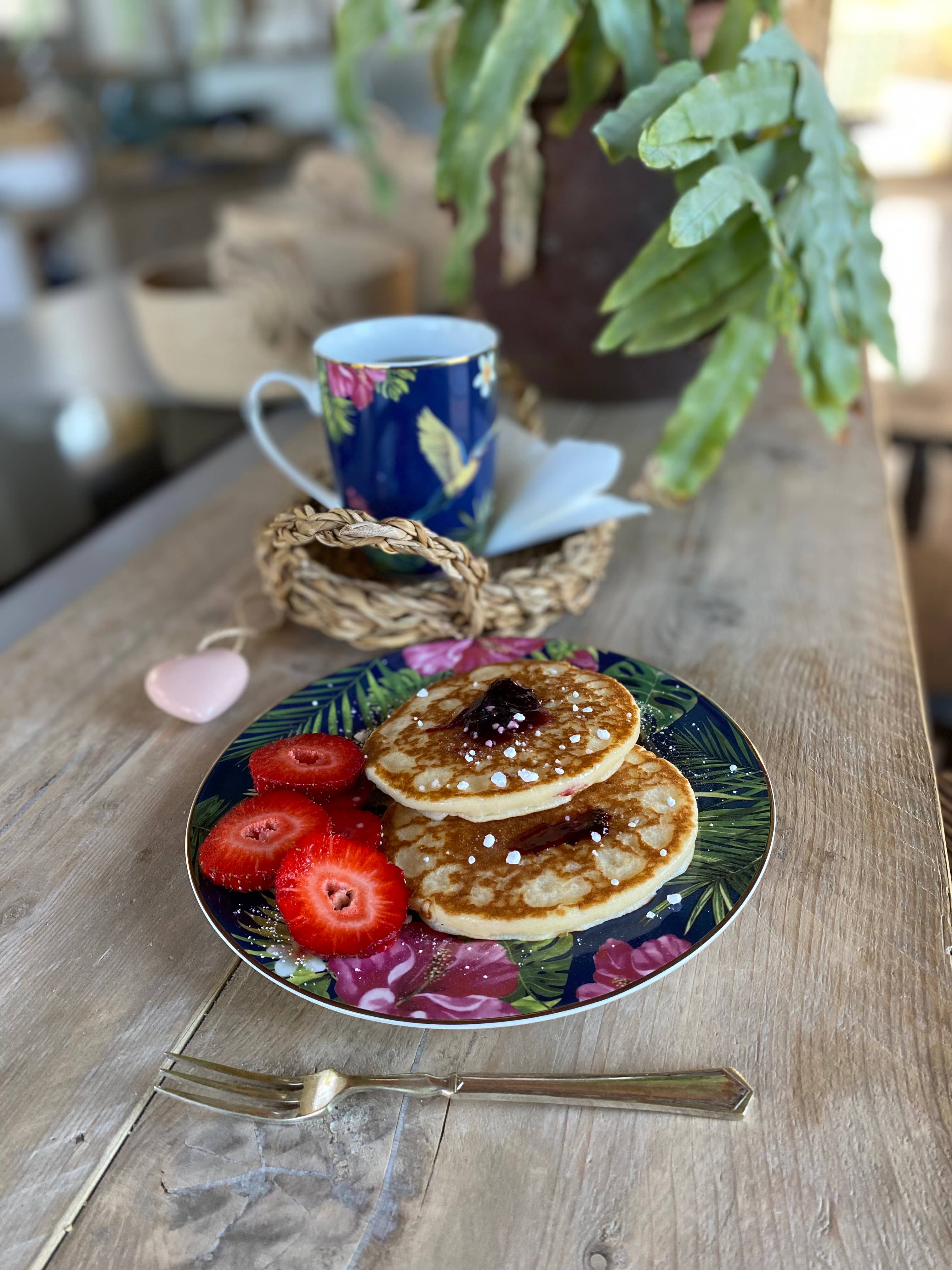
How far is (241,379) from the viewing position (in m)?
1.45

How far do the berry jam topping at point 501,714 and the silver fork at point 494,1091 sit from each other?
194 mm

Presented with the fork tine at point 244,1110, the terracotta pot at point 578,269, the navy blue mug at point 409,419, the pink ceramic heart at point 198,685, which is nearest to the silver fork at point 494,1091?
the fork tine at point 244,1110

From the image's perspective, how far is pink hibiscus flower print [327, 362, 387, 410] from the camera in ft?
2.39

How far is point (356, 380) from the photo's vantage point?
0.74 metres

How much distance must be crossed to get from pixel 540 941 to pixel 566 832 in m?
0.07

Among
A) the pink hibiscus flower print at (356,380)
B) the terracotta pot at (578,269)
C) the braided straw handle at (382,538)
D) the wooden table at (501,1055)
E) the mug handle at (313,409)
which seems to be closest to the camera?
the wooden table at (501,1055)

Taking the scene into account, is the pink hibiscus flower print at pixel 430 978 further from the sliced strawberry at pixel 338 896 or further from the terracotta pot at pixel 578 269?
the terracotta pot at pixel 578 269

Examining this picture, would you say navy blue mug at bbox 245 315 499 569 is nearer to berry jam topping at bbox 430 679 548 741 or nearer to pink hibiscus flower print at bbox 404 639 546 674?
pink hibiscus flower print at bbox 404 639 546 674

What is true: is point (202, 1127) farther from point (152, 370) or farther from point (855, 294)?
point (152, 370)

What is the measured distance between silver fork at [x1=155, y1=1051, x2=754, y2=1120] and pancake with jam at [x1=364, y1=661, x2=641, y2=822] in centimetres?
14

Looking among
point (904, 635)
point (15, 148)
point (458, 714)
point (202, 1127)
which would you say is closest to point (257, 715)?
point (458, 714)

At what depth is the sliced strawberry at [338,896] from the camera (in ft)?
1.50

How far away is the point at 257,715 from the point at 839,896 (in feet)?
1.34

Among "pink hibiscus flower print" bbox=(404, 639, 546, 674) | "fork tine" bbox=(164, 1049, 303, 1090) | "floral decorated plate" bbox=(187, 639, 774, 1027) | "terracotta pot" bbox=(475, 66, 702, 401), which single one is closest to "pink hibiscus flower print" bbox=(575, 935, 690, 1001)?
"floral decorated plate" bbox=(187, 639, 774, 1027)
